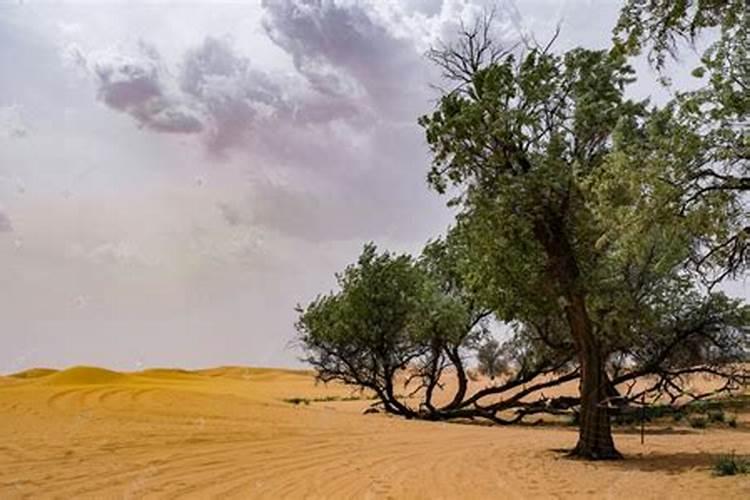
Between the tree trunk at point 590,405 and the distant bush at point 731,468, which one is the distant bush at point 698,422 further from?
the distant bush at point 731,468

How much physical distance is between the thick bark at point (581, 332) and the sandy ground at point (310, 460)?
2.48 ft

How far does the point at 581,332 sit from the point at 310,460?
6317 millimetres

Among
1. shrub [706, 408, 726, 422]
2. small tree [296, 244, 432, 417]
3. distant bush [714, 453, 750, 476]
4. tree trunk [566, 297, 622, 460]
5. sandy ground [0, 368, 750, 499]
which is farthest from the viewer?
small tree [296, 244, 432, 417]

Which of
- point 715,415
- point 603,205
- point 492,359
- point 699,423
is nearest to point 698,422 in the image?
point 699,423

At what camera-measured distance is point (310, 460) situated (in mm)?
12461

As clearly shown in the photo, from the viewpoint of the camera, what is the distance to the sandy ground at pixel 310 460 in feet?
31.4

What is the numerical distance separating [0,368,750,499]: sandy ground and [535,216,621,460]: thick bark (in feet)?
2.48

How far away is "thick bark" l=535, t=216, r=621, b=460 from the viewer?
566 inches

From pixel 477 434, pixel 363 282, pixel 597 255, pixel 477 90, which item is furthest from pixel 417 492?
pixel 363 282

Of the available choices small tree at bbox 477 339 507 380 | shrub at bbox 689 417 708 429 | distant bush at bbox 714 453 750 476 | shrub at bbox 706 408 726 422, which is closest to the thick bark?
distant bush at bbox 714 453 750 476

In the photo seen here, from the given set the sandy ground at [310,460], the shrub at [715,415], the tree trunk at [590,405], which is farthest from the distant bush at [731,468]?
the shrub at [715,415]

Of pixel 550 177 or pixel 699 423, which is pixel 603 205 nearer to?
pixel 550 177

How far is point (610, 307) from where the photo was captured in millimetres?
15859

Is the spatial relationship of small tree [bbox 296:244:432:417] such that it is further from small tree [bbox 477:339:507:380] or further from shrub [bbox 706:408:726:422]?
shrub [bbox 706:408:726:422]
